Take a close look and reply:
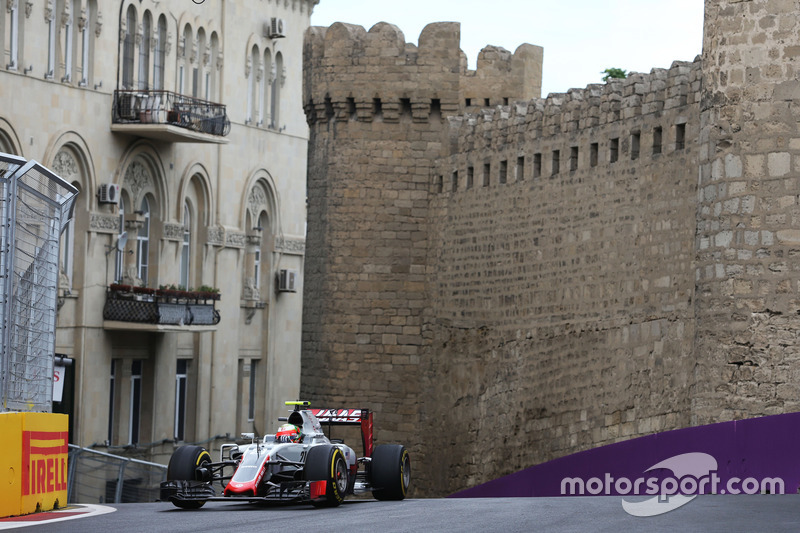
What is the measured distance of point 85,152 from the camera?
102 feet

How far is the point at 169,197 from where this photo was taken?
34.2m

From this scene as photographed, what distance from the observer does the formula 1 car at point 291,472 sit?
50.9ft

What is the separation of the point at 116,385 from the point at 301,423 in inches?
653

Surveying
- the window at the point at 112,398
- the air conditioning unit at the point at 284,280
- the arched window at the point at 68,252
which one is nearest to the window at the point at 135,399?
the window at the point at 112,398

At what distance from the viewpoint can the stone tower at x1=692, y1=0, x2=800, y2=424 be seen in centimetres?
1673

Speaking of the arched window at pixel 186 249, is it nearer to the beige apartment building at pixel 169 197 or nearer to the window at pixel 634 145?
the beige apartment building at pixel 169 197

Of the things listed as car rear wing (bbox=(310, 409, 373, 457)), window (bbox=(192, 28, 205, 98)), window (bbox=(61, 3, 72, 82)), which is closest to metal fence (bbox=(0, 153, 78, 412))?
car rear wing (bbox=(310, 409, 373, 457))

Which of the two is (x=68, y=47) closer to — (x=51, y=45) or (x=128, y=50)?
(x=51, y=45)

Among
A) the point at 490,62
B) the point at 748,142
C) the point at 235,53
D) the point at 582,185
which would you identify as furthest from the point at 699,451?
the point at 235,53

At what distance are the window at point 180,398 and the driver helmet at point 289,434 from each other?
743 inches

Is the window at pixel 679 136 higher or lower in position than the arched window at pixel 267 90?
lower

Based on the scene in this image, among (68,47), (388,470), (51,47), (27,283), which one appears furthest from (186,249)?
(27,283)

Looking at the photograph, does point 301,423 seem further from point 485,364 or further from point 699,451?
point 485,364

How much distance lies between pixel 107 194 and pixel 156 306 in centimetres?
243
